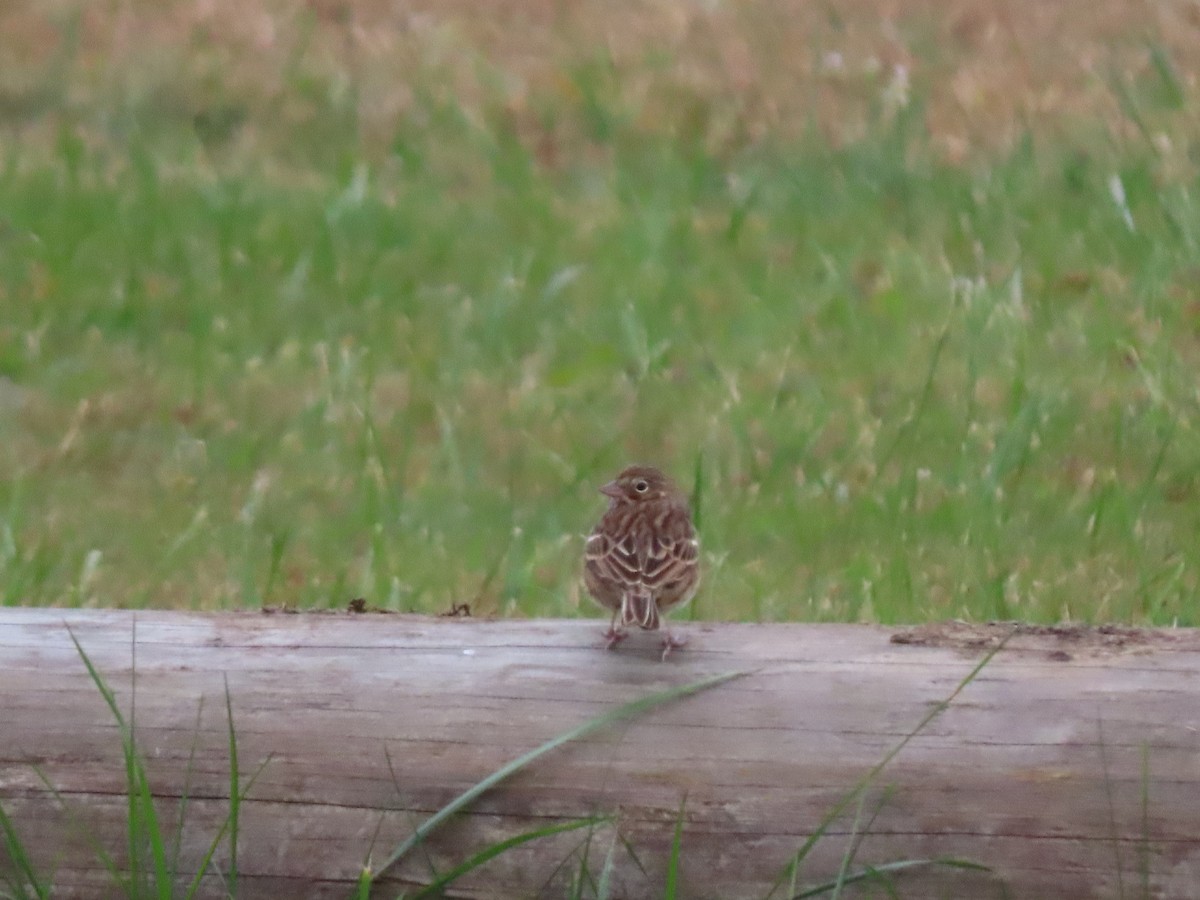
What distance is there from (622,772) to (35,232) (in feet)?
18.3

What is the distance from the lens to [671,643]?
3344 millimetres

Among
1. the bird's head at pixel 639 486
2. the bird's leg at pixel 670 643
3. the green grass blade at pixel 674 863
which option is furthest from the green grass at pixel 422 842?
the bird's head at pixel 639 486

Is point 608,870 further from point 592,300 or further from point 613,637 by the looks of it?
point 592,300

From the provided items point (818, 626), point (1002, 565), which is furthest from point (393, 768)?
point (1002, 565)

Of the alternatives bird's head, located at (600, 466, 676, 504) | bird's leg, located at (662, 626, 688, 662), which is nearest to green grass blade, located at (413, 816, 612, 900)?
bird's leg, located at (662, 626, 688, 662)

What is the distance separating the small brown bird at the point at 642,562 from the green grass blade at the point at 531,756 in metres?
0.31

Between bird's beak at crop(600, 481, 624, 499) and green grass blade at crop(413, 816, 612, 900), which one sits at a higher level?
bird's beak at crop(600, 481, 624, 499)

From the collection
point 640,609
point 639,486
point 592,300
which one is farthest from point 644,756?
point 592,300

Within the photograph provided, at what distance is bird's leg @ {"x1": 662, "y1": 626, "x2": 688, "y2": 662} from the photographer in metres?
3.31

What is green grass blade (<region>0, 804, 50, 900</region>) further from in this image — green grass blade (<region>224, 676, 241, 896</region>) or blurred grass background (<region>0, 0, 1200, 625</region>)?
blurred grass background (<region>0, 0, 1200, 625</region>)

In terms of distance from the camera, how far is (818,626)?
3.39 metres

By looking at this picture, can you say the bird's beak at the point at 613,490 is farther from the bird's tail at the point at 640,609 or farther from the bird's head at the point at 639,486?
the bird's tail at the point at 640,609

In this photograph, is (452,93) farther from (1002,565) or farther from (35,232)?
(1002,565)

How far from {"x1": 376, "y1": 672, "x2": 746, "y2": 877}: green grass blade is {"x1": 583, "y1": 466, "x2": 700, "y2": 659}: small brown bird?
309 mm
